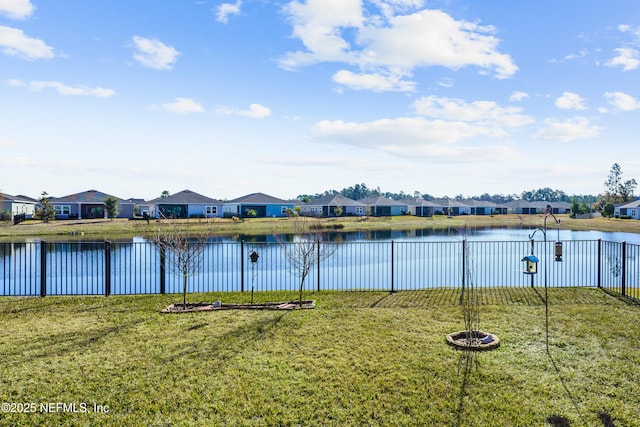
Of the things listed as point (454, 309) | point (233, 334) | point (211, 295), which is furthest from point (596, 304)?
Answer: point (211, 295)

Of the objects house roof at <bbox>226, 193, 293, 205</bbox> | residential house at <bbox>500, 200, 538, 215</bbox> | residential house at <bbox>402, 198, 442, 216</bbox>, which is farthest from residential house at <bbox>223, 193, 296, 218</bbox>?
residential house at <bbox>500, 200, 538, 215</bbox>

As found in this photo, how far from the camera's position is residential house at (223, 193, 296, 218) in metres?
57.4

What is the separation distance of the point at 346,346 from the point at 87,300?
6739mm

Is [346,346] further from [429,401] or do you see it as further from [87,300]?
[87,300]

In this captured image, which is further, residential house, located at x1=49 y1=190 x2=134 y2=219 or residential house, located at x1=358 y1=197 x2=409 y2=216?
residential house, located at x1=358 y1=197 x2=409 y2=216

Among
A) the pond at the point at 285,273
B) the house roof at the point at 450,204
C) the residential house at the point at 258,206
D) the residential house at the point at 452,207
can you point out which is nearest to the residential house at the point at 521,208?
Result: the residential house at the point at 452,207

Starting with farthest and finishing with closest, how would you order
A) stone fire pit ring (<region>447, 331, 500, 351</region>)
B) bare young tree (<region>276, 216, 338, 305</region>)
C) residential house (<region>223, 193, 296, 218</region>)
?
residential house (<region>223, 193, 296, 218</region>)
bare young tree (<region>276, 216, 338, 305</region>)
stone fire pit ring (<region>447, 331, 500, 351</region>)

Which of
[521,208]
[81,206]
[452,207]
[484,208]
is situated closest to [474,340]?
[81,206]

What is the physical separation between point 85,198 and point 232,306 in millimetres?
52346

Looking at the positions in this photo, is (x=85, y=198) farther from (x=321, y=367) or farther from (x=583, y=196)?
(x=583, y=196)

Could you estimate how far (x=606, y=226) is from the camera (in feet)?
161

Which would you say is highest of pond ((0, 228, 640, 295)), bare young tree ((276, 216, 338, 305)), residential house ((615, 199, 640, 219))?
residential house ((615, 199, 640, 219))

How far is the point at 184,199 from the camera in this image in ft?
180

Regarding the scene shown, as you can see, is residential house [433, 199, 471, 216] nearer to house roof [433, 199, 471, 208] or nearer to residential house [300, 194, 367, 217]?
house roof [433, 199, 471, 208]
